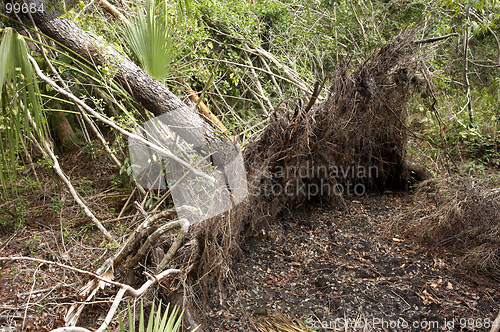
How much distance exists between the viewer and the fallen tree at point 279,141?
89.0 inches

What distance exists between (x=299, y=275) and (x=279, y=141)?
3.74 feet

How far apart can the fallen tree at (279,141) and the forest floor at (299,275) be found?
22cm

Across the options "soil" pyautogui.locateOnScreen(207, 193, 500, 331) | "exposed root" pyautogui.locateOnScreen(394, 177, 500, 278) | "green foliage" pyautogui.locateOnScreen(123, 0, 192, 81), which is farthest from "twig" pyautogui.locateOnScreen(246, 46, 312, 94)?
"exposed root" pyautogui.locateOnScreen(394, 177, 500, 278)

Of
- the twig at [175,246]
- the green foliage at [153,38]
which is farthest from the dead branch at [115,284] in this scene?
the green foliage at [153,38]

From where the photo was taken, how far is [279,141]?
9.45 ft

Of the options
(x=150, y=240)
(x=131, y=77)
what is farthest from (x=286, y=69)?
(x=150, y=240)

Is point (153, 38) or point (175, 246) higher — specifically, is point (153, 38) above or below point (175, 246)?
above

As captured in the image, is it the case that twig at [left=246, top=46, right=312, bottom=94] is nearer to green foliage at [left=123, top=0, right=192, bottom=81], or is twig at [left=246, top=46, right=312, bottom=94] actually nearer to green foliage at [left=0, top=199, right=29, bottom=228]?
green foliage at [left=123, top=0, right=192, bottom=81]

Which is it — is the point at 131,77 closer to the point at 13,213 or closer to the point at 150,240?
the point at 150,240

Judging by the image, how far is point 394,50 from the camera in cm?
303

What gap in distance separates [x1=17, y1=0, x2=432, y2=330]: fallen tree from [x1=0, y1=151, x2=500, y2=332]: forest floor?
0.74 ft

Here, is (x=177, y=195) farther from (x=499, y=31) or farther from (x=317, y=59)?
(x=499, y=31)

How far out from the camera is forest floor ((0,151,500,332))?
85.0 inches

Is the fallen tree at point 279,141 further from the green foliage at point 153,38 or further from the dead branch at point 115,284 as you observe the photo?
the dead branch at point 115,284
